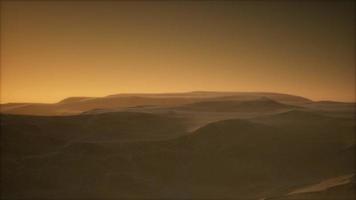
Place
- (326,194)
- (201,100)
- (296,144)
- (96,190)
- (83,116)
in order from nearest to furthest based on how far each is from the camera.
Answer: (326,194)
(96,190)
(296,144)
(83,116)
(201,100)

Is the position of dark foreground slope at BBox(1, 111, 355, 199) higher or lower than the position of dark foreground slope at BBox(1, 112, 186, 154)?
lower

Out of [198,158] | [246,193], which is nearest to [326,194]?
[246,193]

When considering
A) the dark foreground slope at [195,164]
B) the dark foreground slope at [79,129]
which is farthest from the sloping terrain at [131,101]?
the dark foreground slope at [195,164]

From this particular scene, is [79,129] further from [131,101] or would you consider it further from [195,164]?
[131,101]

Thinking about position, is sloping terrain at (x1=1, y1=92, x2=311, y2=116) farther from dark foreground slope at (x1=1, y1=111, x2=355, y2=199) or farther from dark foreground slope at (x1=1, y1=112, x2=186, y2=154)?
dark foreground slope at (x1=1, y1=111, x2=355, y2=199)

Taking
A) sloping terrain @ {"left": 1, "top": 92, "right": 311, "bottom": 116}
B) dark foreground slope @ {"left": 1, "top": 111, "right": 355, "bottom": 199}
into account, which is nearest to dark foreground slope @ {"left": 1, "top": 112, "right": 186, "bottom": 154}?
dark foreground slope @ {"left": 1, "top": 111, "right": 355, "bottom": 199}

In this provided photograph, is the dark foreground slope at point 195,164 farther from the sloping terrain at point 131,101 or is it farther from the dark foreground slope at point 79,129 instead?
the sloping terrain at point 131,101

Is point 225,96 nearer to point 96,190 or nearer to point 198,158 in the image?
point 198,158

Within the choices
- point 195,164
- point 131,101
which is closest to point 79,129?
point 195,164
